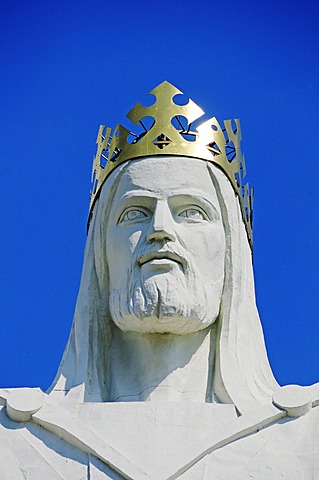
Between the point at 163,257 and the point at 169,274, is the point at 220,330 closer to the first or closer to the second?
the point at 169,274

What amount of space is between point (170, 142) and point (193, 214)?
2.49ft

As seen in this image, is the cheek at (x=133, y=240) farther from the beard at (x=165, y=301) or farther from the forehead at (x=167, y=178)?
the forehead at (x=167, y=178)

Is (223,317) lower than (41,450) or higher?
higher

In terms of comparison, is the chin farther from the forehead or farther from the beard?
the forehead

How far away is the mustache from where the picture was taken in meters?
12.8

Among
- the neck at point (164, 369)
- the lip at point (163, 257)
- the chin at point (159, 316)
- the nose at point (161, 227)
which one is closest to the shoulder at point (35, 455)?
the neck at point (164, 369)

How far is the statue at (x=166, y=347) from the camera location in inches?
468

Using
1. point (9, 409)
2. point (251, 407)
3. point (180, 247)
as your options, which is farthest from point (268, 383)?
point (9, 409)

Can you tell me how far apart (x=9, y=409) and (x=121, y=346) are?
4.16ft

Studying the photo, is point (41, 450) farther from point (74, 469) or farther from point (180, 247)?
point (180, 247)

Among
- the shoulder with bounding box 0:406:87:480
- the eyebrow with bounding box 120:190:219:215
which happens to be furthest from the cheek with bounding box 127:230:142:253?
the shoulder with bounding box 0:406:87:480

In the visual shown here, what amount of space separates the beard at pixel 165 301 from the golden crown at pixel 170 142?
1155mm

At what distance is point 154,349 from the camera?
12.9 m

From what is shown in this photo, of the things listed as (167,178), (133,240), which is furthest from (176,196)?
(133,240)
